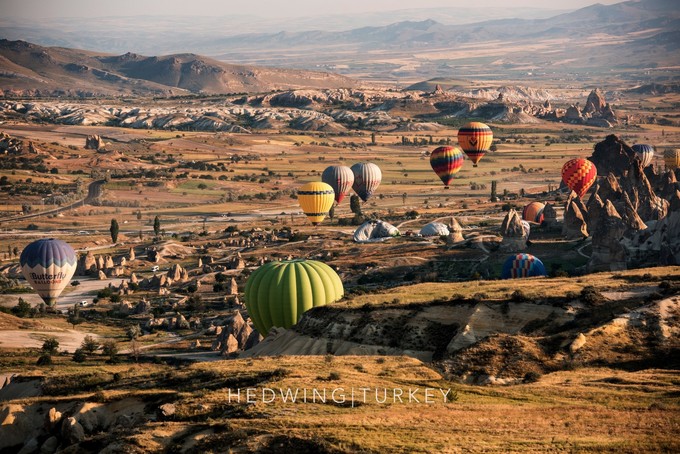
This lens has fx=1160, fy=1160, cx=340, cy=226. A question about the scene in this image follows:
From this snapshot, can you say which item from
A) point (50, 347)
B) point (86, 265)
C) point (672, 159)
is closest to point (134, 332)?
point (50, 347)

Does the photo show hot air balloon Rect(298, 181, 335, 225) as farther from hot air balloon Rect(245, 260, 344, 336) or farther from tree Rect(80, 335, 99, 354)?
hot air balloon Rect(245, 260, 344, 336)

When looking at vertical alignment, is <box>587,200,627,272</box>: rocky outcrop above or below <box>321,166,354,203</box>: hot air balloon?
above

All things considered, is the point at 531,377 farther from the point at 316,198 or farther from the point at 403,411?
the point at 316,198

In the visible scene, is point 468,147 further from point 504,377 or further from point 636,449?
point 636,449

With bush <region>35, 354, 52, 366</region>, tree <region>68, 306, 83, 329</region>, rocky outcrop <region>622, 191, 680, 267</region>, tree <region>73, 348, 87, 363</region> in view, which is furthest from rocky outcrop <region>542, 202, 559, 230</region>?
bush <region>35, 354, 52, 366</region>

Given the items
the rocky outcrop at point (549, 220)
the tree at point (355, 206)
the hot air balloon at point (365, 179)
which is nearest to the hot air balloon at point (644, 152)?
the hot air balloon at point (365, 179)

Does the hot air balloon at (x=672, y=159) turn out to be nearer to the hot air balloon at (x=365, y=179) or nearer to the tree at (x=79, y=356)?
the hot air balloon at (x=365, y=179)
